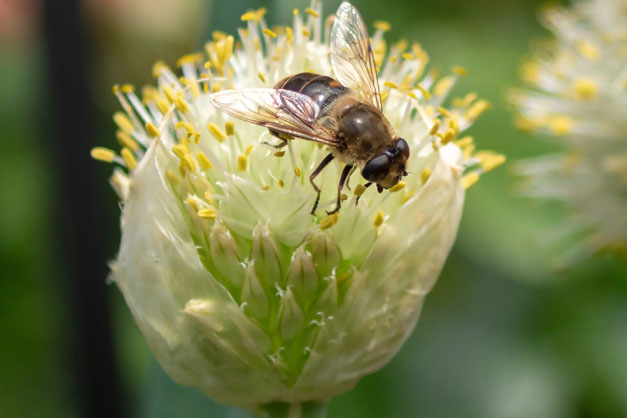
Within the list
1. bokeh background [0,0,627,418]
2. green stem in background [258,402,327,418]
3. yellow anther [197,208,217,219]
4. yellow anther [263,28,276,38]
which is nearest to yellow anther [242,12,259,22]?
yellow anther [263,28,276,38]

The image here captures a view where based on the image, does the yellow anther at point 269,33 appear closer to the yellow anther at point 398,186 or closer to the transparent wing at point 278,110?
the transparent wing at point 278,110

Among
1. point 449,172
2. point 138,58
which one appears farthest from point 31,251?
point 449,172

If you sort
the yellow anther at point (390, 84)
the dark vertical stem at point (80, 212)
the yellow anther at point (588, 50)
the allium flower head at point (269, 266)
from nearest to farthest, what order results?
the allium flower head at point (269, 266), the yellow anther at point (390, 84), the dark vertical stem at point (80, 212), the yellow anther at point (588, 50)

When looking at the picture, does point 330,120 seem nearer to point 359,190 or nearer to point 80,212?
point 359,190

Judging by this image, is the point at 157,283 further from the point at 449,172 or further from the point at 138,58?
the point at 138,58

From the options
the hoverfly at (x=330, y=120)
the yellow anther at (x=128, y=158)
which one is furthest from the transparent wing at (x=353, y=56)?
the yellow anther at (x=128, y=158)

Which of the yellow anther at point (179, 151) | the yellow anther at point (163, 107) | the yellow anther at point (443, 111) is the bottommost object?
the yellow anther at point (179, 151)

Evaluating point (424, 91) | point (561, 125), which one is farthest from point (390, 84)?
point (561, 125)

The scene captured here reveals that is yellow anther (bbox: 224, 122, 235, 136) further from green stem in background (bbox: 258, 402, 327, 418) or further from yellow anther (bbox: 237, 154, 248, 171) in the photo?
green stem in background (bbox: 258, 402, 327, 418)

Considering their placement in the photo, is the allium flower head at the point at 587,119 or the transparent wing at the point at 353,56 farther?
the allium flower head at the point at 587,119
